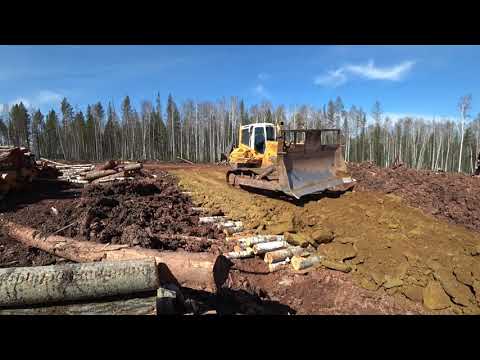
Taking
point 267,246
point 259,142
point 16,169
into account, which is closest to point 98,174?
point 16,169

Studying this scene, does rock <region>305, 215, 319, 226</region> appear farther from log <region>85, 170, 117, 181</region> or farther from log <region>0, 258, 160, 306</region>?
log <region>85, 170, 117, 181</region>

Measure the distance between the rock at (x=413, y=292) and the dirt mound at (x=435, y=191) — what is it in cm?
458

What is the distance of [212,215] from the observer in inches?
351

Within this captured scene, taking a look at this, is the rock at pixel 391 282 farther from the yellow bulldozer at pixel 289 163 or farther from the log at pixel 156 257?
the yellow bulldozer at pixel 289 163

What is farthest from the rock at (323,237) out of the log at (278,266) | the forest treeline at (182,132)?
the forest treeline at (182,132)

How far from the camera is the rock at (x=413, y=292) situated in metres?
4.61

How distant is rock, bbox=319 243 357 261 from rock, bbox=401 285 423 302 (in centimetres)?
115

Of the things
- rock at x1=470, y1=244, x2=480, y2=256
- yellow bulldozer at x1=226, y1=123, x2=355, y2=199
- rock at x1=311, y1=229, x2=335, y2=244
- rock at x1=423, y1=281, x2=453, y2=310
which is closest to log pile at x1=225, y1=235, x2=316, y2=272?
rock at x1=311, y1=229, x2=335, y2=244

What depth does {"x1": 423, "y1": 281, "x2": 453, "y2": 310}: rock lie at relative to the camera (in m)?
4.41

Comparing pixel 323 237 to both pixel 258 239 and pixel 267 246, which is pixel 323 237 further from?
pixel 258 239
